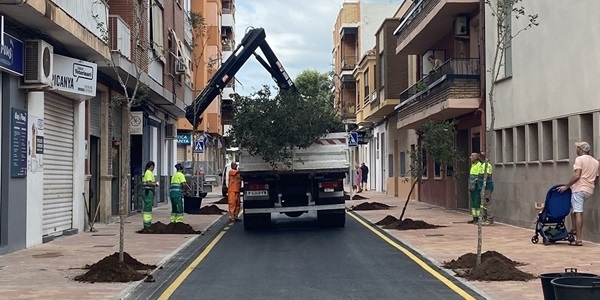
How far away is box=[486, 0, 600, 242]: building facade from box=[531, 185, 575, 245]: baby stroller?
22.7 inches

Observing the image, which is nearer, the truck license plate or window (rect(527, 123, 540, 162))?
window (rect(527, 123, 540, 162))

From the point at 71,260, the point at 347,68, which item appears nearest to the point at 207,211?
the point at 71,260

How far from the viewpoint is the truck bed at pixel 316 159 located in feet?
60.4

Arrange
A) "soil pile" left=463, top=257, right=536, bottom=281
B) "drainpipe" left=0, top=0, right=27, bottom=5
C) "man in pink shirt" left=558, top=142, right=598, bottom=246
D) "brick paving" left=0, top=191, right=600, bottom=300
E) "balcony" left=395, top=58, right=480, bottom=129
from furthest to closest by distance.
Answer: "balcony" left=395, top=58, right=480, bottom=129 → "man in pink shirt" left=558, top=142, right=598, bottom=246 → "drainpipe" left=0, top=0, right=27, bottom=5 → "soil pile" left=463, top=257, right=536, bottom=281 → "brick paving" left=0, top=191, right=600, bottom=300

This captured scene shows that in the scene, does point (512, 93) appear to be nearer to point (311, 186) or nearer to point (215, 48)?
point (311, 186)

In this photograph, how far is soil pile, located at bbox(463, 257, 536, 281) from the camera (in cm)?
1076

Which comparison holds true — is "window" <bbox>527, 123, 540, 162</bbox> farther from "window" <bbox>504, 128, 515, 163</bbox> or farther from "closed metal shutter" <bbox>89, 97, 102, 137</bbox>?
"closed metal shutter" <bbox>89, 97, 102, 137</bbox>

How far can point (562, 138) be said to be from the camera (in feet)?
53.3

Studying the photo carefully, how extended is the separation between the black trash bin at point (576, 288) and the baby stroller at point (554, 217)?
7783 millimetres

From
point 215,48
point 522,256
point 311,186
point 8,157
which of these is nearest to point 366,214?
point 311,186

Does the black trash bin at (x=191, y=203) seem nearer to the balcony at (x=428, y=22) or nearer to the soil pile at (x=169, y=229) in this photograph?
the soil pile at (x=169, y=229)

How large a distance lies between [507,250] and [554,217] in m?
1.39

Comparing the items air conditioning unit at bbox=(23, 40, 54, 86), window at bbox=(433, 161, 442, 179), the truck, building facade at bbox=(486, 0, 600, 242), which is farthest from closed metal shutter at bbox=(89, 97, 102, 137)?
window at bbox=(433, 161, 442, 179)

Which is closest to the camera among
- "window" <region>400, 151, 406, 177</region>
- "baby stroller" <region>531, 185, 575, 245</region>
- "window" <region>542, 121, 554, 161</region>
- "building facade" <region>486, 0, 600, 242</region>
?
"baby stroller" <region>531, 185, 575, 245</region>
